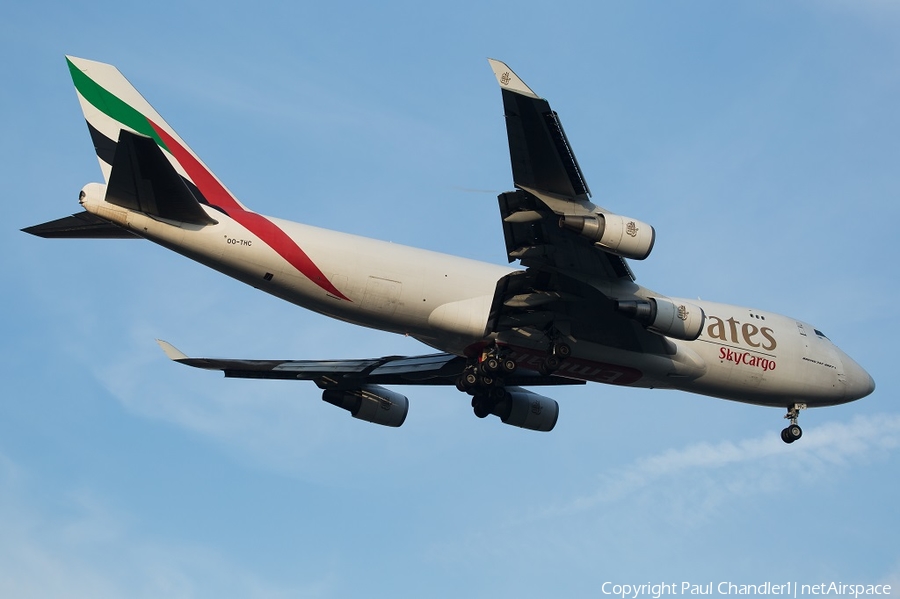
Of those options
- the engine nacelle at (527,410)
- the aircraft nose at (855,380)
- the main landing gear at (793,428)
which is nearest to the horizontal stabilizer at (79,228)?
the engine nacelle at (527,410)

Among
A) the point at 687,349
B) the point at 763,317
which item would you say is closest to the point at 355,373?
the point at 687,349

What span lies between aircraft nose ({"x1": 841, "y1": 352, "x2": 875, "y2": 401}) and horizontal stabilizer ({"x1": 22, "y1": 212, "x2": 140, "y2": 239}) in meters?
20.6

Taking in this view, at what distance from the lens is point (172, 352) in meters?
31.8

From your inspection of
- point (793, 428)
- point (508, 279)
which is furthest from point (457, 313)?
point (793, 428)

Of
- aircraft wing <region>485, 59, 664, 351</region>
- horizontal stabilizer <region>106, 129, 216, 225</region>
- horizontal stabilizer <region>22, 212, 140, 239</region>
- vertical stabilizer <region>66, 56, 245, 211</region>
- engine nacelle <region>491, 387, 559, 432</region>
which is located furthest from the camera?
engine nacelle <region>491, 387, 559, 432</region>

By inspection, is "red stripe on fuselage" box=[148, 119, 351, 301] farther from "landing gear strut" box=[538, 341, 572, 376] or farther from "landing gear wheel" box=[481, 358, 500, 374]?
"landing gear strut" box=[538, 341, 572, 376]

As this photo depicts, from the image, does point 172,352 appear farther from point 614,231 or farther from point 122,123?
point 614,231

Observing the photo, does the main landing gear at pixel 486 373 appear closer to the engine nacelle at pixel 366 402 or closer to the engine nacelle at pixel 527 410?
the engine nacelle at pixel 527 410

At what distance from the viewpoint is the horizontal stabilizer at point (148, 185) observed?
23688mm

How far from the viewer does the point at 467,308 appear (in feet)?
91.6

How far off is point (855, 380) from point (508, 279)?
40.3 ft

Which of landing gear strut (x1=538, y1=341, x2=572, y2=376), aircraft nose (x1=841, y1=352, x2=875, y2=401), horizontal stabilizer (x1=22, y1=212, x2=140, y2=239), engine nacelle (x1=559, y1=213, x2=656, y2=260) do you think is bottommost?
horizontal stabilizer (x1=22, y1=212, x2=140, y2=239)

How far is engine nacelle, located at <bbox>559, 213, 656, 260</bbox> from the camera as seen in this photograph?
2423 cm

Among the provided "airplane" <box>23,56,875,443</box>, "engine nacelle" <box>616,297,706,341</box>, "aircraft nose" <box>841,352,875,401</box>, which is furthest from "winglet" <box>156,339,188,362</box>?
"aircraft nose" <box>841,352,875,401</box>
